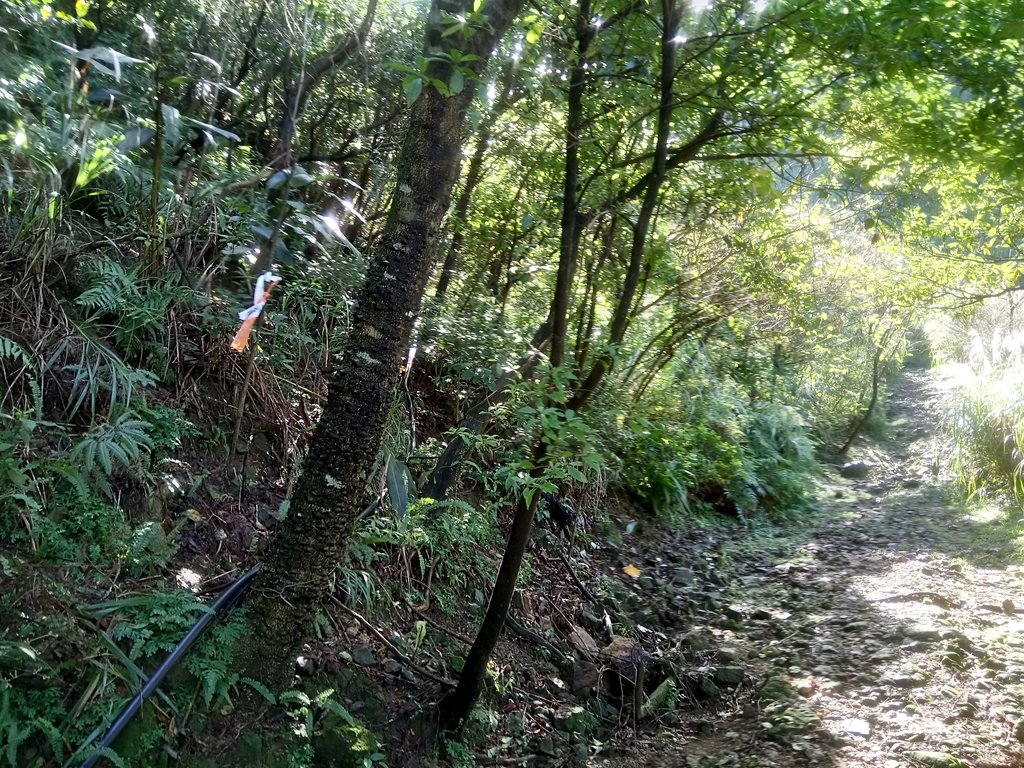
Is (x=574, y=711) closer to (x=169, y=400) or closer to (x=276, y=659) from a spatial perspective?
(x=276, y=659)

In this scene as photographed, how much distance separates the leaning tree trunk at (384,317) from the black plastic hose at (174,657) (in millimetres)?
221

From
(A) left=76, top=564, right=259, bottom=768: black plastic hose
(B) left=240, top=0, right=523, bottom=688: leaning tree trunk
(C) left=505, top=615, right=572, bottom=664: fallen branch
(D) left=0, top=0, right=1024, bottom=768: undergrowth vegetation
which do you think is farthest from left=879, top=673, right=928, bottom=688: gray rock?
(A) left=76, top=564, right=259, bottom=768: black plastic hose

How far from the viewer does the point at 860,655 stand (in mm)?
4922

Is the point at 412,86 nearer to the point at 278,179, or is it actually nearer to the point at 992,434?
the point at 278,179

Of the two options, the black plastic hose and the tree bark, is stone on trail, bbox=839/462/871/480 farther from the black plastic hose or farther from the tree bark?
the black plastic hose

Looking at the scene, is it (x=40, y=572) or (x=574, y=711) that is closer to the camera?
(x=40, y=572)

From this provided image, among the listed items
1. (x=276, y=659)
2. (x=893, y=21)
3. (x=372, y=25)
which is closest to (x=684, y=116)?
(x=893, y=21)

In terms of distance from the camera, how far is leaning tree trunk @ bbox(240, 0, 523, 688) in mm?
3002

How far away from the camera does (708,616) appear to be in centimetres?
598

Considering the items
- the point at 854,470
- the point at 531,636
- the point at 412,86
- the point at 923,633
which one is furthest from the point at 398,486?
the point at 854,470

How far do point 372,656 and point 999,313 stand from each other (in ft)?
39.4

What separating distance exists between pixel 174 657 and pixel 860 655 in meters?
4.24

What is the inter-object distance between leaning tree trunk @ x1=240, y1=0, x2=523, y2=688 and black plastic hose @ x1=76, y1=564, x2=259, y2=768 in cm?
22

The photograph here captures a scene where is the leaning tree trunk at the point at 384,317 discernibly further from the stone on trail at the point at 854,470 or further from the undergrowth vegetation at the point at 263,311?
the stone on trail at the point at 854,470
